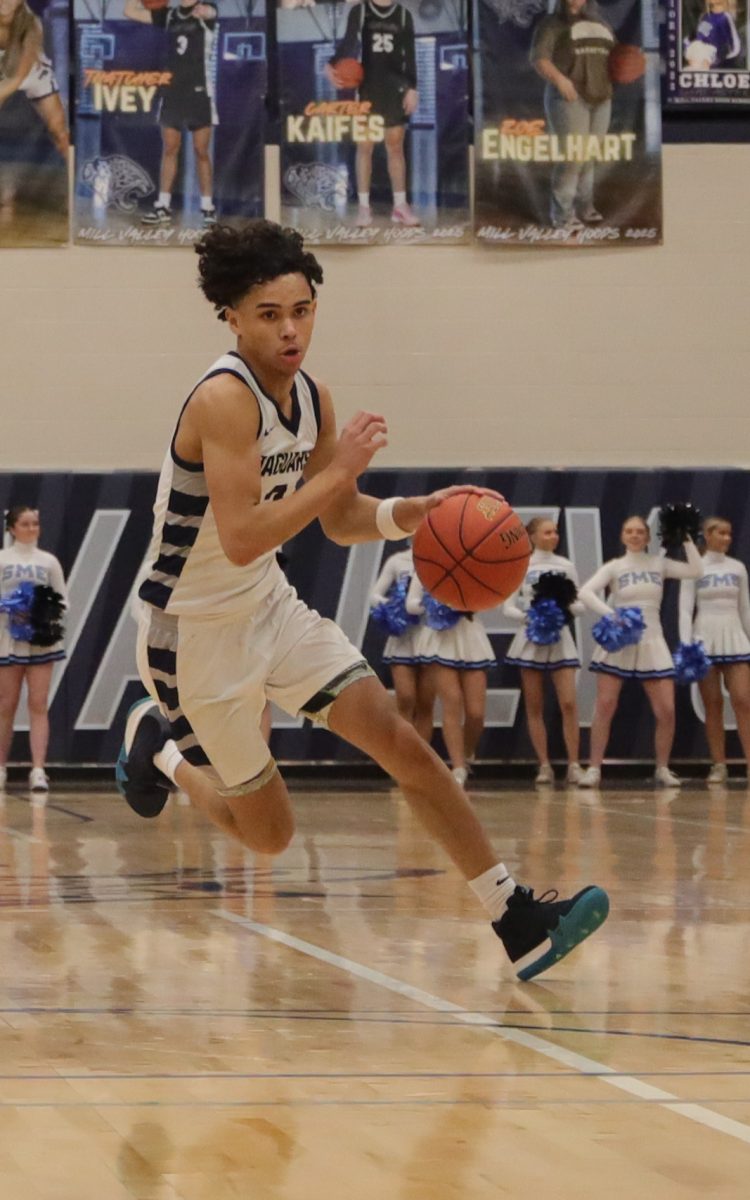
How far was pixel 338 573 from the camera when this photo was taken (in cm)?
1374

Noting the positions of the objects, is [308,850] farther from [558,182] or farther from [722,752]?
[558,182]

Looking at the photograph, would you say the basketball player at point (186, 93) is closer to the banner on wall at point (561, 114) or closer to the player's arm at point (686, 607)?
the banner on wall at point (561, 114)

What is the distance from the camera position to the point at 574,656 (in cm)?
1326

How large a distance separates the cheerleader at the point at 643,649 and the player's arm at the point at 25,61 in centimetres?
580

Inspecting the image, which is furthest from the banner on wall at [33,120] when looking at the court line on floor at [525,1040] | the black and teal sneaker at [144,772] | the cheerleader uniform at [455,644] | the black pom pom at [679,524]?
the court line on floor at [525,1040]

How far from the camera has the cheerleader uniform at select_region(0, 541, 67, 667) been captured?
12.8 meters

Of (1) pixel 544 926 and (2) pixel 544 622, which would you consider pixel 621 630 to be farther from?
(1) pixel 544 926

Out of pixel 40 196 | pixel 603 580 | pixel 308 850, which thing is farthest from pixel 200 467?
pixel 40 196

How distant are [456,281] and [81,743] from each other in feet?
15.6

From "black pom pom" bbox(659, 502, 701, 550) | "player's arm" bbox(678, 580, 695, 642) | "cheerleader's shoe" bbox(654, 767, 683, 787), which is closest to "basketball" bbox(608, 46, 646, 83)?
"black pom pom" bbox(659, 502, 701, 550)

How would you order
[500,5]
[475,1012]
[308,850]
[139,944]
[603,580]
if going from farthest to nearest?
[500,5], [603,580], [308,850], [139,944], [475,1012]

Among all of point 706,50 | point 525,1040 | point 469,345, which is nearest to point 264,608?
point 525,1040

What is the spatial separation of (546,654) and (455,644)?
76cm

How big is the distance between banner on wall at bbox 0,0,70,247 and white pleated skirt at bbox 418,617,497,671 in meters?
4.43
